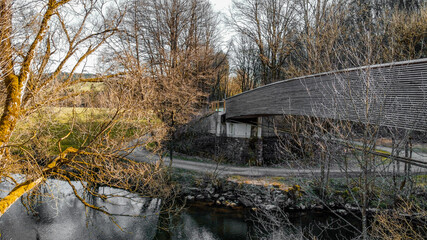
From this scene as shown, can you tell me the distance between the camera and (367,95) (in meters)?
4.08

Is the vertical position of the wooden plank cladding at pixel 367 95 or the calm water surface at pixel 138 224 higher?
the wooden plank cladding at pixel 367 95

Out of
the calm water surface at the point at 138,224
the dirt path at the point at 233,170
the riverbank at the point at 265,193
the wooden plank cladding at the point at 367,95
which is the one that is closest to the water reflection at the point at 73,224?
the calm water surface at the point at 138,224

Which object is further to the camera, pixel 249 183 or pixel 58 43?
pixel 249 183

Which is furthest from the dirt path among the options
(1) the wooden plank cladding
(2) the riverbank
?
(1) the wooden plank cladding

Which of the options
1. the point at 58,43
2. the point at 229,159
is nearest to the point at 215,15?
the point at 229,159

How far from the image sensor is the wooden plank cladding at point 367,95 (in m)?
4.55

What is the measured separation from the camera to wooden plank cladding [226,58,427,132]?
4.55m

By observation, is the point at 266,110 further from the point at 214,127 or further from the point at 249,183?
the point at 214,127

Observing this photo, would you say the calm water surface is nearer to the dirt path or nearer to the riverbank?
the riverbank

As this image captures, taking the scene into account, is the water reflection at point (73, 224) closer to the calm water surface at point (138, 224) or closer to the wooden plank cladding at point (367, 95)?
the calm water surface at point (138, 224)

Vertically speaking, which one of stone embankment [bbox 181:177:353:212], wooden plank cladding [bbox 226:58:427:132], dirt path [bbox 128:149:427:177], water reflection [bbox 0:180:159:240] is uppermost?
wooden plank cladding [bbox 226:58:427:132]

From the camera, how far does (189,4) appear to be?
16984 millimetres

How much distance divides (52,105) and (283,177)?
1098 centimetres

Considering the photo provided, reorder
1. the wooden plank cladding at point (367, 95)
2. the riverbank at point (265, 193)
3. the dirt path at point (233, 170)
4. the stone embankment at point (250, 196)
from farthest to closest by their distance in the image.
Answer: the dirt path at point (233, 170) < the stone embankment at point (250, 196) < the riverbank at point (265, 193) < the wooden plank cladding at point (367, 95)
